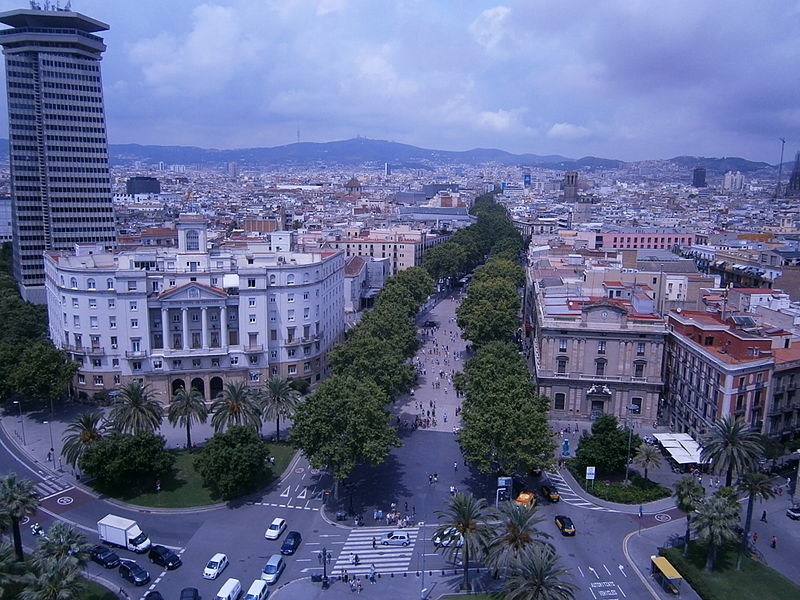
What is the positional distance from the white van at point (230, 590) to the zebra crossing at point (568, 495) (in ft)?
86.6

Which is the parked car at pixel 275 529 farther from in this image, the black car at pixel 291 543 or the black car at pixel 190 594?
the black car at pixel 190 594

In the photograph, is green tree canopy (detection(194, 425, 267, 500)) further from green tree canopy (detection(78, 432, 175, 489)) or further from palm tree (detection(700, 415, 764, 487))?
palm tree (detection(700, 415, 764, 487))

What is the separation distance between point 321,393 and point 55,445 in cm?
2905

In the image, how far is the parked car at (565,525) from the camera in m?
47.0

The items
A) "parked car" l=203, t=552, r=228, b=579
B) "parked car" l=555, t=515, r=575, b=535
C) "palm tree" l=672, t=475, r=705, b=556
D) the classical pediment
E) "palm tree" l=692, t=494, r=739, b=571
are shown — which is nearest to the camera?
"palm tree" l=692, t=494, r=739, b=571

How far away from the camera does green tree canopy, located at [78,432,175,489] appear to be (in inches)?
2015

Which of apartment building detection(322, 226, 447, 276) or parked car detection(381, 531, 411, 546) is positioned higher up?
apartment building detection(322, 226, 447, 276)

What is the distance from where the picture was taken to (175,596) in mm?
40062

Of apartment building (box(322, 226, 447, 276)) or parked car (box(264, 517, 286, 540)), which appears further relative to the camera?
apartment building (box(322, 226, 447, 276))

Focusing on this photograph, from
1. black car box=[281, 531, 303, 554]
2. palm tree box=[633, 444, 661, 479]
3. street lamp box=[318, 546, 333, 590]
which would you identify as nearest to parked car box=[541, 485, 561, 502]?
palm tree box=[633, 444, 661, 479]

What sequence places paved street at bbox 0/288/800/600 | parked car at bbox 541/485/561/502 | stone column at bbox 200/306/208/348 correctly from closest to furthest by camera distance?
paved street at bbox 0/288/800/600
parked car at bbox 541/485/561/502
stone column at bbox 200/306/208/348

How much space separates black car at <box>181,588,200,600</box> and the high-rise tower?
322 feet

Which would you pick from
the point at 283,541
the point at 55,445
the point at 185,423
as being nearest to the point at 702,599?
the point at 283,541

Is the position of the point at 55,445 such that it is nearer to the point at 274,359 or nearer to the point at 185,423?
the point at 185,423
